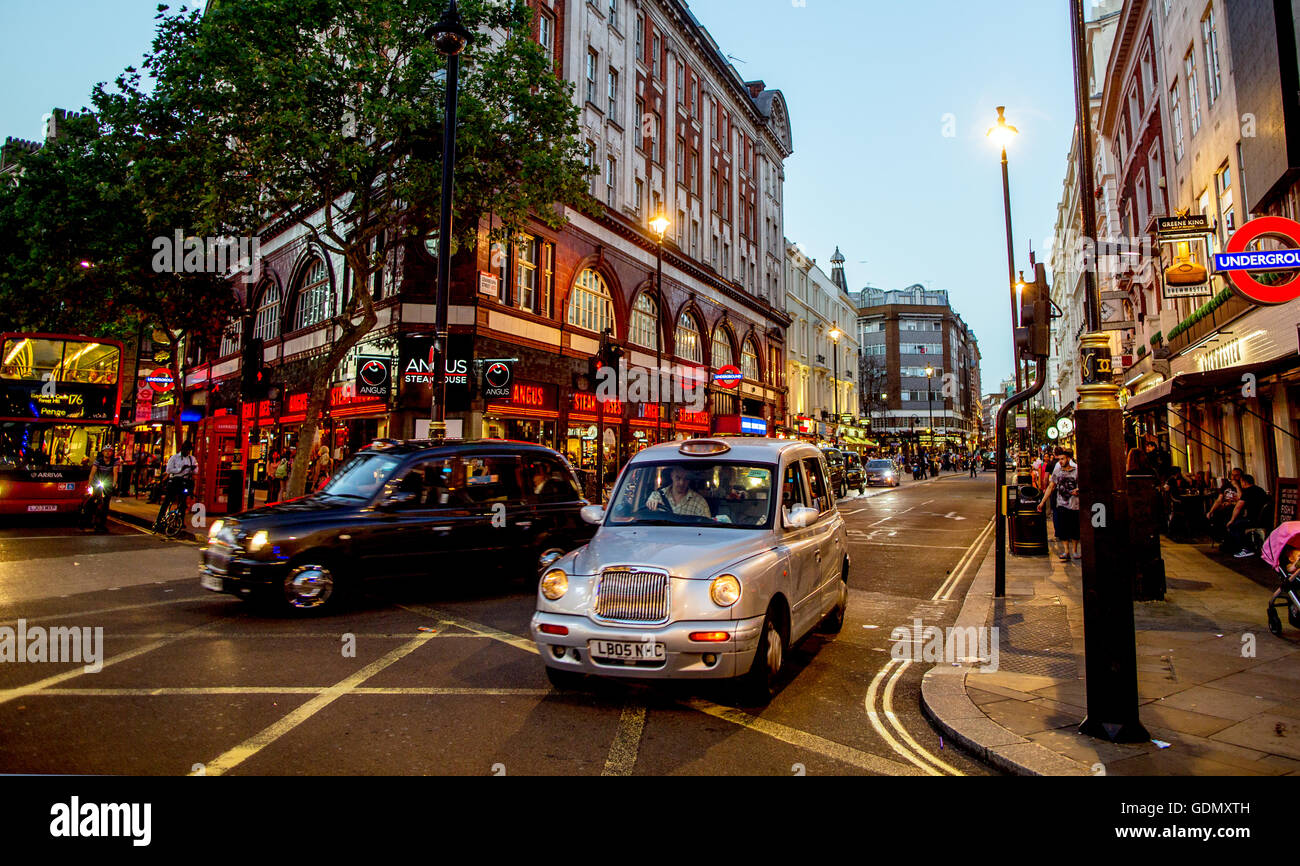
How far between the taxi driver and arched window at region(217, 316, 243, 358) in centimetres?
3498

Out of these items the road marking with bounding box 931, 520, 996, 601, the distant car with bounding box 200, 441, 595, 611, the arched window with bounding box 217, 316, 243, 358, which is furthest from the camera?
the arched window with bounding box 217, 316, 243, 358

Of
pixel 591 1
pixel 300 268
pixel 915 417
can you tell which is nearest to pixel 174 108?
pixel 300 268

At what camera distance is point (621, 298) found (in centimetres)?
3002

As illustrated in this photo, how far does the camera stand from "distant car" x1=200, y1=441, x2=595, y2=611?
23.7ft

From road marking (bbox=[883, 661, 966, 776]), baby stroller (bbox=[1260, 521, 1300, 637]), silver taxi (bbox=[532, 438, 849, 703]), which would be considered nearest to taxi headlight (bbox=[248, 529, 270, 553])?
silver taxi (bbox=[532, 438, 849, 703])

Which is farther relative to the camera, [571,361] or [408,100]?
[571,361]

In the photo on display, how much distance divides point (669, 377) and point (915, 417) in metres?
88.6

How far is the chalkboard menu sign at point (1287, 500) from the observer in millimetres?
11695

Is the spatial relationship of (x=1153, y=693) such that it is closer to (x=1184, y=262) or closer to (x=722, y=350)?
(x=1184, y=262)

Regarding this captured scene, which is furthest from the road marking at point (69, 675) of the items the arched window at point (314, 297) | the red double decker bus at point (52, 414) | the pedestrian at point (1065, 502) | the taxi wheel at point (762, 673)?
the arched window at point (314, 297)

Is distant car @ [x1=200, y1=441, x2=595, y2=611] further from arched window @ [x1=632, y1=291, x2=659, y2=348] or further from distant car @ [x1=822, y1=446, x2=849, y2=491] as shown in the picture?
distant car @ [x1=822, y1=446, x2=849, y2=491]

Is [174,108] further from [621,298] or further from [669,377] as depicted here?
[669,377]

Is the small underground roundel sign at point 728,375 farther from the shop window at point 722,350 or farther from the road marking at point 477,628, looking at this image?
the road marking at point 477,628

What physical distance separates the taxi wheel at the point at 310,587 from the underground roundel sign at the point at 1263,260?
12815mm
